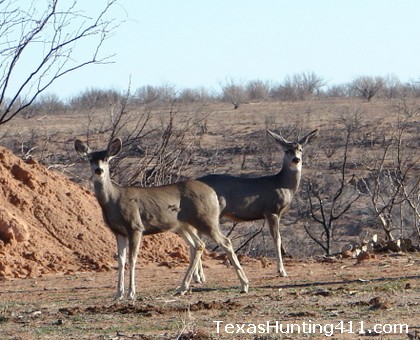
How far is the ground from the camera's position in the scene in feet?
34.3

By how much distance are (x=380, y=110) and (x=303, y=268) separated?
43662mm

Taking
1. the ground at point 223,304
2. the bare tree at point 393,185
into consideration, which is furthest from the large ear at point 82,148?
the bare tree at point 393,185

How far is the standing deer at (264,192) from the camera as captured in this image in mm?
15820

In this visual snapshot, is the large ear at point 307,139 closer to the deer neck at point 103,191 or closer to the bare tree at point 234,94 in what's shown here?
the deer neck at point 103,191

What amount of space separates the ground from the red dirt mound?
0.64m

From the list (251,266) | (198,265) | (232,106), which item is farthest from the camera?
(232,106)

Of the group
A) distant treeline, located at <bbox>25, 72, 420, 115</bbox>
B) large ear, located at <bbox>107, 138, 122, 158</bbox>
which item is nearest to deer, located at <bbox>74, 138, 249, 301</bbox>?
large ear, located at <bbox>107, 138, 122, 158</bbox>

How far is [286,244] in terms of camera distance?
2869 cm

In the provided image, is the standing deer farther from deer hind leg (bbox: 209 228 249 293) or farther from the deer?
deer hind leg (bbox: 209 228 249 293)

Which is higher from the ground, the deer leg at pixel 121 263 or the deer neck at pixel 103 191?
the deer neck at pixel 103 191

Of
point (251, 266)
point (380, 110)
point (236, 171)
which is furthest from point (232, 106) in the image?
point (251, 266)

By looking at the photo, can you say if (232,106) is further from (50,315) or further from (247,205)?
(50,315)

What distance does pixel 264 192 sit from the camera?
1652cm

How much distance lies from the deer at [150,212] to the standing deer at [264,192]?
1418 mm
